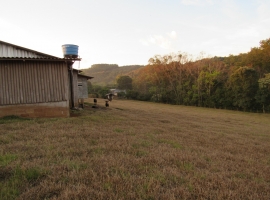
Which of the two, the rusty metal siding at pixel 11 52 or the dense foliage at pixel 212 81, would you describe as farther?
the dense foliage at pixel 212 81

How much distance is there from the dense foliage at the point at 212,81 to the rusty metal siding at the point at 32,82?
98.7 ft

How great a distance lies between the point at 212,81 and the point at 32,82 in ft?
116

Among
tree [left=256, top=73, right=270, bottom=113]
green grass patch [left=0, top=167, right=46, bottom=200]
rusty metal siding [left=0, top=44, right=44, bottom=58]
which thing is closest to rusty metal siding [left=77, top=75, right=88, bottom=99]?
rusty metal siding [left=0, top=44, right=44, bottom=58]

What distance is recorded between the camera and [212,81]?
39.1 m

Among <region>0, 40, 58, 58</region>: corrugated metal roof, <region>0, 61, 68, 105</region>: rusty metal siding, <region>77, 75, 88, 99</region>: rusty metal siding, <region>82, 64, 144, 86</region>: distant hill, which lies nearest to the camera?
<region>0, 61, 68, 105</region>: rusty metal siding

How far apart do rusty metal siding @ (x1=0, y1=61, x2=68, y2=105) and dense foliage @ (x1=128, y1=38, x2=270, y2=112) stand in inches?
1184

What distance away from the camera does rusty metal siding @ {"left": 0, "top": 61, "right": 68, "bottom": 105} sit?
387 inches

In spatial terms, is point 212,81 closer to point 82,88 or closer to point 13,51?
point 82,88

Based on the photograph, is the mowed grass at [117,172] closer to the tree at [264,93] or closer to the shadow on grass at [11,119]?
the shadow on grass at [11,119]

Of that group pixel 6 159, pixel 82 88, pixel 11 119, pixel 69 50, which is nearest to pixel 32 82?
pixel 11 119

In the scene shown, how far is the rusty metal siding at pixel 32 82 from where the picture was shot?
9820mm

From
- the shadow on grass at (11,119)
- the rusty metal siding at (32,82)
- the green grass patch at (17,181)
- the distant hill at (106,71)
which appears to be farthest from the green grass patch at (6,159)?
the distant hill at (106,71)

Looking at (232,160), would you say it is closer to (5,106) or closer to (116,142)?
(116,142)

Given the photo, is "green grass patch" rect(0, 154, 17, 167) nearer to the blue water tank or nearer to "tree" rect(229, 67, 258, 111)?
the blue water tank
